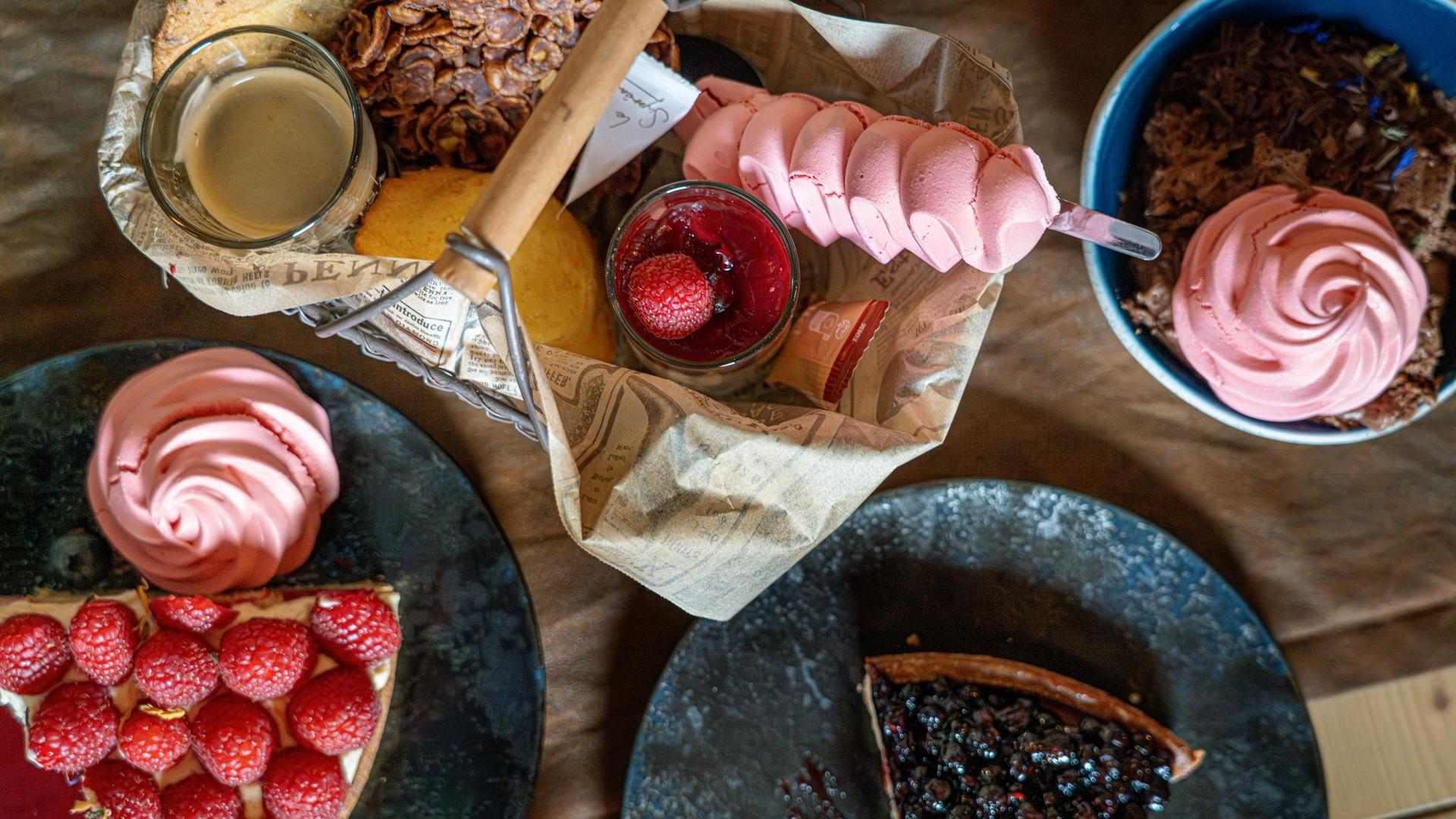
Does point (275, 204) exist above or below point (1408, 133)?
below

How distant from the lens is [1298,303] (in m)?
1.26

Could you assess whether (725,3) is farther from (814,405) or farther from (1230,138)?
(1230,138)

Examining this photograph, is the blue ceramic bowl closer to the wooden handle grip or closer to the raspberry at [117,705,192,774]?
the wooden handle grip

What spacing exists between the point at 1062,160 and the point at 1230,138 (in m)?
0.25

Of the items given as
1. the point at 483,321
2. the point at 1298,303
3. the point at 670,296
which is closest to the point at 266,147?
the point at 483,321

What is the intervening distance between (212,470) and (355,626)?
27 cm

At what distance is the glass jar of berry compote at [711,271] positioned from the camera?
3.95 ft

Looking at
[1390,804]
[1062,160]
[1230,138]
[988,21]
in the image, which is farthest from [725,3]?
[1390,804]

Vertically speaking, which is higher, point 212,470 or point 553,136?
point 553,136

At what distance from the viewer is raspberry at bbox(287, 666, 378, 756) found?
1322 mm

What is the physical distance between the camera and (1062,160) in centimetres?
154

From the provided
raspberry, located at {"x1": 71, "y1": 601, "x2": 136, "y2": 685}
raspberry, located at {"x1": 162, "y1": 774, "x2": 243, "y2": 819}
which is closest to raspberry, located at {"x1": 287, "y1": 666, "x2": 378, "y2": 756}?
raspberry, located at {"x1": 162, "y1": 774, "x2": 243, "y2": 819}

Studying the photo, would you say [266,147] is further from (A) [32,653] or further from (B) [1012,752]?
(B) [1012,752]

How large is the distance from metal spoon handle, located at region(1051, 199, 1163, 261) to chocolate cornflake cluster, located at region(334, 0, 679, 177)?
515 mm
